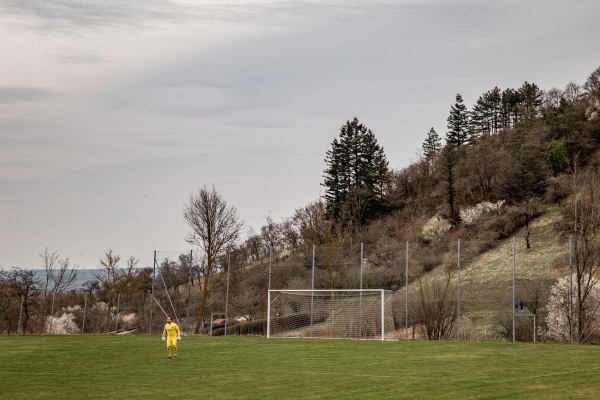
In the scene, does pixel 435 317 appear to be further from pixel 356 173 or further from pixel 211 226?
pixel 356 173

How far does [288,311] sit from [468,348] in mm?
11911

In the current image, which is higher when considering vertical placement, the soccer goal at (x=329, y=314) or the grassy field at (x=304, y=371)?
the soccer goal at (x=329, y=314)

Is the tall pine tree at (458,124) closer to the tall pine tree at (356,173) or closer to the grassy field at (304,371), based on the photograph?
the tall pine tree at (356,173)

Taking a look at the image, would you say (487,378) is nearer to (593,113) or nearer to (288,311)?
(288,311)

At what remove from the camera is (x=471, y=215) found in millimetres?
81875

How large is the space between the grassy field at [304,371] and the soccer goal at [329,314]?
12.6ft

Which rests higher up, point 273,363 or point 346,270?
point 346,270

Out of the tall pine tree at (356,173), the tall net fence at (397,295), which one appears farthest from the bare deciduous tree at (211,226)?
the tall pine tree at (356,173)

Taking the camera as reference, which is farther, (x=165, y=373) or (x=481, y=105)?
(x=481, y=105)

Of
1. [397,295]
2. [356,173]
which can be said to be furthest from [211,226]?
[356,173]

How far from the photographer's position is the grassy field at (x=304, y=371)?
17.0 m

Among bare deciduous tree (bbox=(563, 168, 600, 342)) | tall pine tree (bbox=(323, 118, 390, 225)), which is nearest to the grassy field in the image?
bare deciduous tree (bbox=(563, 168, 600, 342))

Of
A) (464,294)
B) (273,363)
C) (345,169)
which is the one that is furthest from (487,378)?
(345,169)

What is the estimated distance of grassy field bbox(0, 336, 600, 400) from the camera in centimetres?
1703
